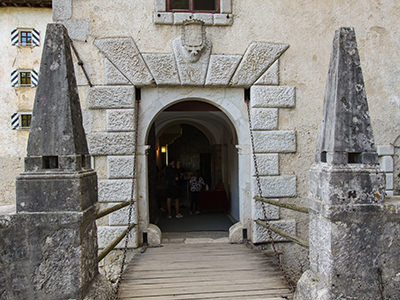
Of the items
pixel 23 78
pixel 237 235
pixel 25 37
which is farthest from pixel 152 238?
pixel 25 37

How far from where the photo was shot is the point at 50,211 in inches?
99.7

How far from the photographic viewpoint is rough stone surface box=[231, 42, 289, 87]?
5.12 metres

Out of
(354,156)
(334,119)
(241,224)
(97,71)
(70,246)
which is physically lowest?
(241,224)

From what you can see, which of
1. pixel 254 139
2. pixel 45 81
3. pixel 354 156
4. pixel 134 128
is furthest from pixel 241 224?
pixel 45 81

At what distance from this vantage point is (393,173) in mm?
5543

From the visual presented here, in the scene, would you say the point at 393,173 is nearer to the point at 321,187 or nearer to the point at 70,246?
the point at 321,187

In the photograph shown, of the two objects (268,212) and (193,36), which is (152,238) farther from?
(193,36)

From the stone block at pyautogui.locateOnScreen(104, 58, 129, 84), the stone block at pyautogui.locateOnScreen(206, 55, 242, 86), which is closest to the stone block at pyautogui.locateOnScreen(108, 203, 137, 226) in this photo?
→ the stone block at pyautogui.locateOnScreen(104, 58, 129, 84)

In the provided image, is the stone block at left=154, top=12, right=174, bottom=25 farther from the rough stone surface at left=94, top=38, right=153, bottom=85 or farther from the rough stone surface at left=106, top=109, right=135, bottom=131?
the rough stone surface at left=106, top=109, right=135, bottom=131

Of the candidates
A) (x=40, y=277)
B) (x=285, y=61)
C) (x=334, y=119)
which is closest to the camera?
(x=40, y=277)

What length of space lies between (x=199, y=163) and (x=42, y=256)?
13.2m

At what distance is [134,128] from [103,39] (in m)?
1.54

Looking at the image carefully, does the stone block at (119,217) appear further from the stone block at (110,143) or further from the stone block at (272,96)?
the stone block at (272,96)

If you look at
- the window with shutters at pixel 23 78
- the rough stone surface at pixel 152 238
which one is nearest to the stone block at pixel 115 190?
the rough stone surface at pixel 152 238
